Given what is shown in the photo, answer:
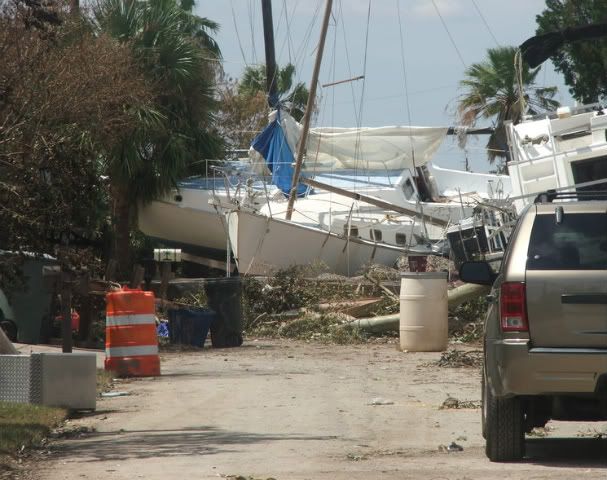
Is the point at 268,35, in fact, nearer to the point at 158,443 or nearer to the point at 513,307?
the point at 158,443

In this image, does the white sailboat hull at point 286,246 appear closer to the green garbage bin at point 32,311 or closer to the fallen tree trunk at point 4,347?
the green garbage bin at point 32,311

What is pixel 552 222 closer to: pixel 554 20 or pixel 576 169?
pixel 576 169

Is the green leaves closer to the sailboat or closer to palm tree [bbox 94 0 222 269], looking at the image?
the sailboat

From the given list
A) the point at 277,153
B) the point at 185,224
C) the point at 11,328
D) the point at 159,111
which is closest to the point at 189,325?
the point at 11,328

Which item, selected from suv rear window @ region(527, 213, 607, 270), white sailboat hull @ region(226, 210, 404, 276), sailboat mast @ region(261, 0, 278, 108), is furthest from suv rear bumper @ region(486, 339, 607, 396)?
sailboat mast @ region(261, 0, 278, 108)

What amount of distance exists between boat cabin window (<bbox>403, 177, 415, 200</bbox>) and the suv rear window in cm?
2625

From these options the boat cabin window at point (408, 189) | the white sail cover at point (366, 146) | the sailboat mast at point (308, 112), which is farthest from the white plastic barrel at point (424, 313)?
the boat cabin window at point (408, 189)

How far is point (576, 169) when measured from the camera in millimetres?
21375

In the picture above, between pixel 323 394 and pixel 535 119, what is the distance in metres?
11.0

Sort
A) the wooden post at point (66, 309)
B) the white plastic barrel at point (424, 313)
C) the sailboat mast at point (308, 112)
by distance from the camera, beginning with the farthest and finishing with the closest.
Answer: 1. the sailboat mast at point (308, 112)
2. the white plastic barrel at point (424, 313)
3. the wooden post at point (66, 309)

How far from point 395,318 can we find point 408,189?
11.8 meters

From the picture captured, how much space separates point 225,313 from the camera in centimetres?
2314

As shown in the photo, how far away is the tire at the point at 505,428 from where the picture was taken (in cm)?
872

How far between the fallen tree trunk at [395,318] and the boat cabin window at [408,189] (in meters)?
10.9
